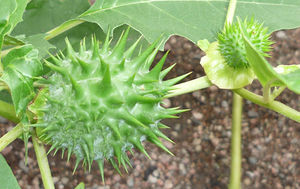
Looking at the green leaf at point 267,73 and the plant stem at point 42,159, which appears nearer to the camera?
the green leaf at point 267,73

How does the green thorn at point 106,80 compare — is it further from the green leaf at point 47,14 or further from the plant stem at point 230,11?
the green leaf at point 47,14

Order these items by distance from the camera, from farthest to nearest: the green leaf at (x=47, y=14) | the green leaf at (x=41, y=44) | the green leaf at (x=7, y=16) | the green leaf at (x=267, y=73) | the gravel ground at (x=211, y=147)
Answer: the gravel ground at (x=211, y=147)
the green leaf at (x=47, y=14)
the green leaf at (x=41, y=44)
the green leaf at (x=7, y=16)
the green leaf at (x=267, y=73)

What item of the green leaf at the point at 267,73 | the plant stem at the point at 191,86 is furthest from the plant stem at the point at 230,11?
the green leaf at the point at 267,73

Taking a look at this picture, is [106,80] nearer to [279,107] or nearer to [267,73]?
[267,73]

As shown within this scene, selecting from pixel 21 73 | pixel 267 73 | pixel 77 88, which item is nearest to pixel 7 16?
pixel 21 73

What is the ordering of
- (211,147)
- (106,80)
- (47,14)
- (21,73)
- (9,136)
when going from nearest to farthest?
(106,80) < (21,73) < (9,136) < (47,14) < (211,147)

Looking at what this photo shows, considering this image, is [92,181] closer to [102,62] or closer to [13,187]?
[13,187]

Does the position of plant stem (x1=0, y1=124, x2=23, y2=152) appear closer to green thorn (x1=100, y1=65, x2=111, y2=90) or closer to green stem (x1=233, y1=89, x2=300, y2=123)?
green thorn (x1=100, y1=65, x2=111, y2=90)
